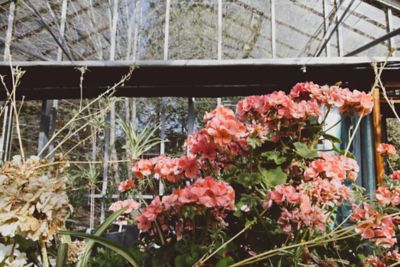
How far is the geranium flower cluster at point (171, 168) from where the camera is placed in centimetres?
137

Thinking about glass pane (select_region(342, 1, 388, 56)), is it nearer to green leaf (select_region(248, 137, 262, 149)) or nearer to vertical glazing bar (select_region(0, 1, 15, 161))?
green leaf (select_region(248, 137, 262, 149))

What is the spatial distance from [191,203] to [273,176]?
366 millimetres

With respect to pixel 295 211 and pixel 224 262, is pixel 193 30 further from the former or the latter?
pixel 224 262

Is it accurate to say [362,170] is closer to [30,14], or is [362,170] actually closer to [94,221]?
[94,221]

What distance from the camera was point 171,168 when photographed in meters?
1.45

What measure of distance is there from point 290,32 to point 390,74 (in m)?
1.69

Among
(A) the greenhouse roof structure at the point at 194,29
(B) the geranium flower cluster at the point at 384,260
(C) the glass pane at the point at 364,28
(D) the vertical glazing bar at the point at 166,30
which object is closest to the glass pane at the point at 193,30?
(A) the greenhouse roof structure at the point at 194,29

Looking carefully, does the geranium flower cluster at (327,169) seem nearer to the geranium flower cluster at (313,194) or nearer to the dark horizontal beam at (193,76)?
the geranium flower cluster at (313,194)

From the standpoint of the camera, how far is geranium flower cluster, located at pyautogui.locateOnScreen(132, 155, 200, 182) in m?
1.37

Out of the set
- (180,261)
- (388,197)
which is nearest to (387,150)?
(388,197)

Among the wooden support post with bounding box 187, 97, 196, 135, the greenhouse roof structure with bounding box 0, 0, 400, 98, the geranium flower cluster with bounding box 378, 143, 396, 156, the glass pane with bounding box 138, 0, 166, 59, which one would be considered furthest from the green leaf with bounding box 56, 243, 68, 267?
the glass pane with bounding box 138, 0, 166, 59

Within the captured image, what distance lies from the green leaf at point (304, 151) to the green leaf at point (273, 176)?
0.09 m

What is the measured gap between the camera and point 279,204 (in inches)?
51.1

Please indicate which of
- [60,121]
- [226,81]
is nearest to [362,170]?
[226,81]
